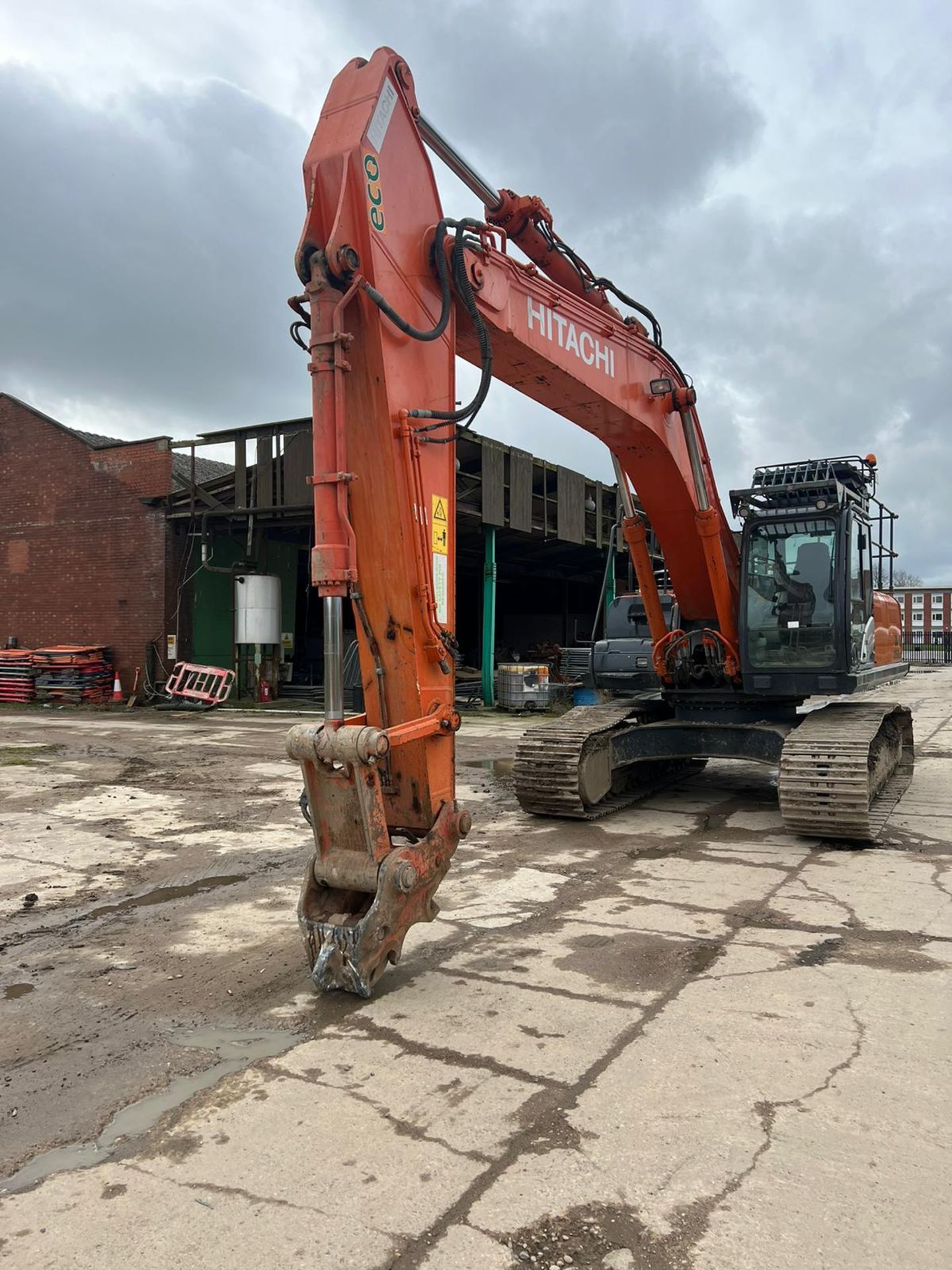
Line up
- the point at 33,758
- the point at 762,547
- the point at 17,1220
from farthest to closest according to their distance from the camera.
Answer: the point at 33,758
the point at 762,547
the point at 17,1220

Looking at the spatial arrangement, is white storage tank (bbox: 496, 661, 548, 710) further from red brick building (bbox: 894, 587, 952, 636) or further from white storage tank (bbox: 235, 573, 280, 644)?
red brick building (bbox: 894, 587, 952, 636)

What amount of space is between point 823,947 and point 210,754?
9.64 m

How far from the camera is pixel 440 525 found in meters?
4.74

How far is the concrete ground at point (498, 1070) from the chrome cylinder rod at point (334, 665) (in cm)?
131

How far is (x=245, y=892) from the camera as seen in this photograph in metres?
6.05

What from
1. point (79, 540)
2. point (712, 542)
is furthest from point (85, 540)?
point (712, 542)

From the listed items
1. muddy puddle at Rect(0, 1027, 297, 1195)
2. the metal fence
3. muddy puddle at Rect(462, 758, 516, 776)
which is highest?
the metal fence

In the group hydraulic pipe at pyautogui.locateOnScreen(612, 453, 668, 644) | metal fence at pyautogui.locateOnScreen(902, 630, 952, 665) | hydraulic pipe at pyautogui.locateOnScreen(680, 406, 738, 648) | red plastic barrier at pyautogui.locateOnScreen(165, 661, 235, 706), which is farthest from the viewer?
metal fence at pyautogui.locateOnScreen(902, 630, 952, 665)

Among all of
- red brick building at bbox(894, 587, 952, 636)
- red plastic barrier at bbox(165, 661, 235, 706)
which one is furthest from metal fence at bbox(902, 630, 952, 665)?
red brick building at bbox(894, 587, 952, 636)

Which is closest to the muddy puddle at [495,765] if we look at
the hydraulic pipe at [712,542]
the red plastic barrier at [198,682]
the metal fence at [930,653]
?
the hydraulic pipe at [712,542]

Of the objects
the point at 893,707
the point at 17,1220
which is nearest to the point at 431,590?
the point at 17,1220

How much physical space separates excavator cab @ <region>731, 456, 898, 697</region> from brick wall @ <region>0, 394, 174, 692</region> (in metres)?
15.1

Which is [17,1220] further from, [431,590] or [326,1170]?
[431,590]

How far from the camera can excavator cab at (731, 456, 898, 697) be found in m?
8.06
